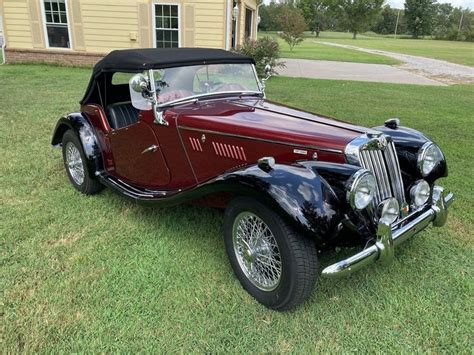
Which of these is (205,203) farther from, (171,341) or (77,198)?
(77,198)

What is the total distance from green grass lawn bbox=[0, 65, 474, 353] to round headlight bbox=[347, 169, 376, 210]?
2.68ft

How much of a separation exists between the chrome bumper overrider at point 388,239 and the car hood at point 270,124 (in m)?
0.67

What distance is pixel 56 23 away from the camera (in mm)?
14773

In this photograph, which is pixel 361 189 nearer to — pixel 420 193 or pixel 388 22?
pixel 420 193

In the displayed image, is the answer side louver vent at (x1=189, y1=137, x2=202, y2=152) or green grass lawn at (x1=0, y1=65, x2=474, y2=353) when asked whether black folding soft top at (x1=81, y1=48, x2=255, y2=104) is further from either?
green grass lawn at (x1=0, y1=65, x2=474, y2=353)

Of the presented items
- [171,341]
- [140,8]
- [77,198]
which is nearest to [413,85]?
[140,8]

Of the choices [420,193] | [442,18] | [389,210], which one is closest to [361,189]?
[389,210]

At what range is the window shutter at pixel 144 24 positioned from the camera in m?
14.1

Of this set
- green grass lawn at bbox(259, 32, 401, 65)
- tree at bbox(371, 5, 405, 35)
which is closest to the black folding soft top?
green grass lawn at bbox(259, 32, 401, 65)

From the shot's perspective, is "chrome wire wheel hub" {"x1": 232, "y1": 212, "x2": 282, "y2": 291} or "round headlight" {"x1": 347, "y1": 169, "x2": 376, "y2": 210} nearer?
"round headlight" {"x1": 347, "y1": 169, "x2": 376, "y2": 210}

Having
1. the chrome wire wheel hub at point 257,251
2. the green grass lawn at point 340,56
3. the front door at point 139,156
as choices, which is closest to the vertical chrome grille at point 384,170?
the chrome wire wheel hub at point 257,251

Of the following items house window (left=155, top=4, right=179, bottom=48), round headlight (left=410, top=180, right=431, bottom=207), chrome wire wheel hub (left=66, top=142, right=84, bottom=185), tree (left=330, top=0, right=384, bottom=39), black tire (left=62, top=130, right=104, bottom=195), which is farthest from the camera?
tree (left=330, top=0, right=384, bottom=39)

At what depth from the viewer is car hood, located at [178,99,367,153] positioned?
2.92 meters

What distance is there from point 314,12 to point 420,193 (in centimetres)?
7788
